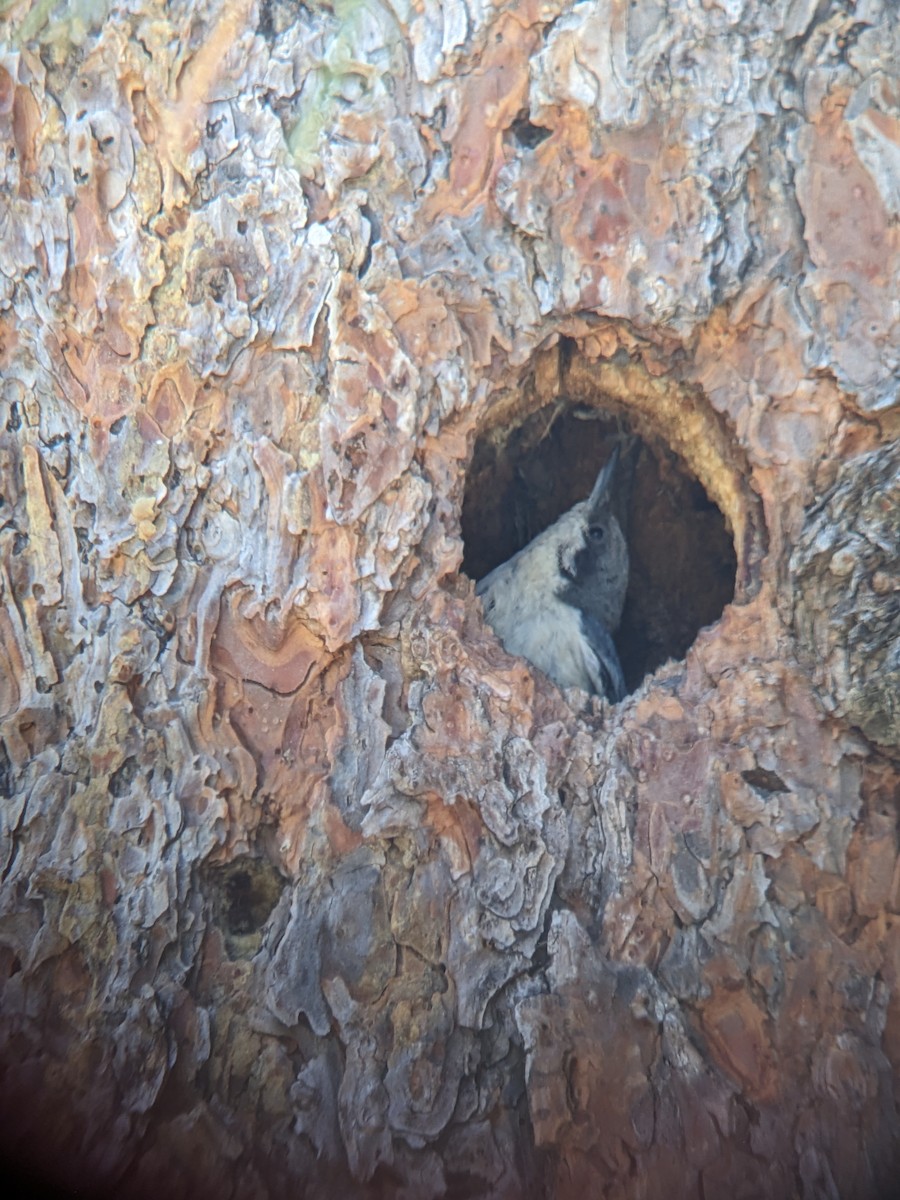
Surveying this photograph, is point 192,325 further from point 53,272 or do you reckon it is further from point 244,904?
point 244,904

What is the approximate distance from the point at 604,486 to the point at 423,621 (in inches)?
39.5

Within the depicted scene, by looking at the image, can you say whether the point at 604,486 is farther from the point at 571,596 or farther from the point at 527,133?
the point at 527,133

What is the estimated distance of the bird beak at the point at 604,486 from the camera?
2.81m

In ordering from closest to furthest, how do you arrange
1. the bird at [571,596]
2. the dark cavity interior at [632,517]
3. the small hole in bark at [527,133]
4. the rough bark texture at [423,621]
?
the rough bark texture at [423,621] → the small hole in bark at [527,133] → the bird at [571,596] → the dark cavity interior at [632,517]

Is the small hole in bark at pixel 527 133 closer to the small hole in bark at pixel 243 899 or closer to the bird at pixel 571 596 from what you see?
the bird at pixel 571 596

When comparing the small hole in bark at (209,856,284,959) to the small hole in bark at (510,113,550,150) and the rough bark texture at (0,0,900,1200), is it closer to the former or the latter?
the rough bark texture at (0,0,900,1200)

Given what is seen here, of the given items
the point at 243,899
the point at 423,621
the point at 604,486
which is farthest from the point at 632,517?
the point at 243,899

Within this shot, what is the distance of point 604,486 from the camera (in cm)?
281

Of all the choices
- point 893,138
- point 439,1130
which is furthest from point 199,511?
point 893,138

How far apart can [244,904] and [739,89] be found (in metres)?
1.97

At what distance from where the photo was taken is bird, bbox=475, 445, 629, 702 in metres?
2.48

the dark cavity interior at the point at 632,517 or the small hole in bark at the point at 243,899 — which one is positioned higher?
the dark cavity interior at the point at 632,517

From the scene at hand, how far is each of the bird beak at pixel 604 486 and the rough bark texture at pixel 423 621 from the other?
2.11ft

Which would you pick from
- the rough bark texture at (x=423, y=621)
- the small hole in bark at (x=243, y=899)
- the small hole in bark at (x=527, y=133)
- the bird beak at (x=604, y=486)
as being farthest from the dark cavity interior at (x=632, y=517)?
the small hole in bark at (x=243, y=899)
